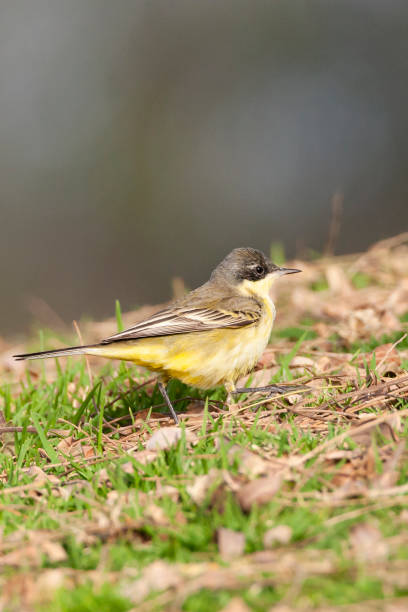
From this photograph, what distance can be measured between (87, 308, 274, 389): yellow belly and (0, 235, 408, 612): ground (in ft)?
0.96

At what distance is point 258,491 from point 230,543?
375 mm

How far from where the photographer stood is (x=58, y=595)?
3.02m

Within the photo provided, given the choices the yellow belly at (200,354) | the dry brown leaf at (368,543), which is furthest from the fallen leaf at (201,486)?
the yellow belly at (200,354)

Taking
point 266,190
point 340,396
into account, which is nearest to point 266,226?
point 266,190

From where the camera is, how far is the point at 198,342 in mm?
6180

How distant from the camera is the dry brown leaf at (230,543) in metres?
3.23

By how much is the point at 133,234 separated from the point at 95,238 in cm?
161

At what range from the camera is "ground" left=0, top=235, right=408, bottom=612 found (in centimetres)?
295

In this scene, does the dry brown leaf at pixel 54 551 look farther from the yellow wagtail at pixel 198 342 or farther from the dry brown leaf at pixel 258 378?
the dry brown leaf at pixel 258 378

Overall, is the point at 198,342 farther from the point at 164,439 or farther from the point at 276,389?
the point at 164,439

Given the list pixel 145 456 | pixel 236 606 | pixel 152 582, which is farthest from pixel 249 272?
pixel 236 606

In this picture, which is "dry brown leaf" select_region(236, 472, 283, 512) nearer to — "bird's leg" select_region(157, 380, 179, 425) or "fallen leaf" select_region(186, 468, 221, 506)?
"fallen leaf" select_region(186, 468, 221, 506)

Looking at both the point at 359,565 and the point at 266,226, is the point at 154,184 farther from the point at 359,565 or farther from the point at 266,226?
the point at 359,565

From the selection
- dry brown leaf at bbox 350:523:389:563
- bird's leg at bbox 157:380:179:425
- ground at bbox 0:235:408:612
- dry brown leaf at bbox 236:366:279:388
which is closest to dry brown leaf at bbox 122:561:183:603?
ground at bbox 0:235:408:612
